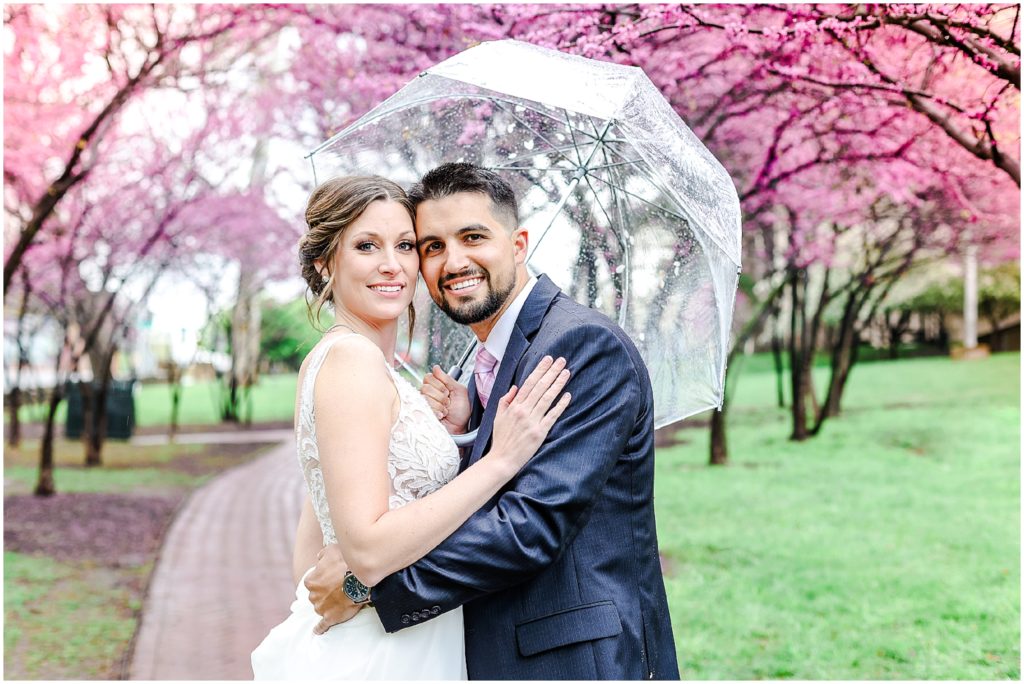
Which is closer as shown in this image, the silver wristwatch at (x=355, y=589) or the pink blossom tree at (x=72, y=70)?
the silver wristwatch at (x=355, y=589)

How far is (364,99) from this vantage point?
23.0ft

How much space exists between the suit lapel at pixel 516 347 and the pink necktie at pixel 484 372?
20 centimetres

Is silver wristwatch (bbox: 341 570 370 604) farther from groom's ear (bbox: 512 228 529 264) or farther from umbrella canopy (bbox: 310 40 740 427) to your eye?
umbrella canopy (bbox: 310 40 740 427)

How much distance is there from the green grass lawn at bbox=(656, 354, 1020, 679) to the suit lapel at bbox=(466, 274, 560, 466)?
13.0 ft

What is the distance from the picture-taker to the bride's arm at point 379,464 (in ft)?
Answer: 6.51

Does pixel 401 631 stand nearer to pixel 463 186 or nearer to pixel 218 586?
pixel 463 186

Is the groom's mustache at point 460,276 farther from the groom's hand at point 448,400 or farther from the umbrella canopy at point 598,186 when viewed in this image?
the umbrella canopy at point 598,186

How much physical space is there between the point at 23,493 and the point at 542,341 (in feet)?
39.9

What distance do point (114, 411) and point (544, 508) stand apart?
19205 mm

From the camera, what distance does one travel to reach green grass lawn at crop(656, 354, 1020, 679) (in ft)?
19.5

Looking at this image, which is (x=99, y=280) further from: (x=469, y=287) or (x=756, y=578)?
(x=469, y=287)

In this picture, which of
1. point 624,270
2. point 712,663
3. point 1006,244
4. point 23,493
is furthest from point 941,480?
point 23,493

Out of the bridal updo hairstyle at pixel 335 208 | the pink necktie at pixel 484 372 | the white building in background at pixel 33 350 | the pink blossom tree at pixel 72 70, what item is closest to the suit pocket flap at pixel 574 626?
the pink necktie at pixel 484 372

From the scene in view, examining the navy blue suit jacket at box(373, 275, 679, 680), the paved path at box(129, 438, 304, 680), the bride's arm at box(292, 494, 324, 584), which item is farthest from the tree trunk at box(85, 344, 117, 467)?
the navy blue suit jacket at box(373, 275, 679, 680)
